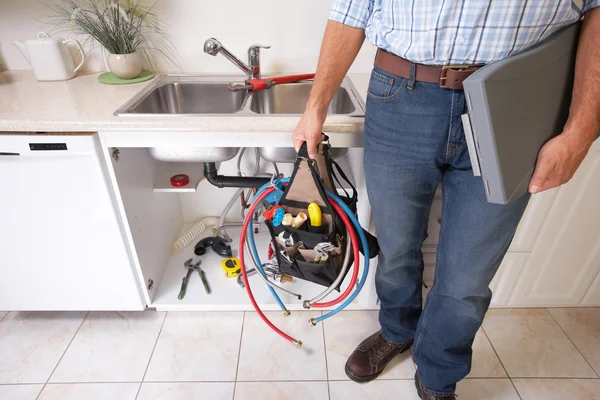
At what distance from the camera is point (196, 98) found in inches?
60.2

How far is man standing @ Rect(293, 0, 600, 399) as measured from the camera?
70 centimetres

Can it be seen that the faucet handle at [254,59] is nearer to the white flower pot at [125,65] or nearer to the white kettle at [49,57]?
the white flower pot at [125,65]

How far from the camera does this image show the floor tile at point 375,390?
124 cm

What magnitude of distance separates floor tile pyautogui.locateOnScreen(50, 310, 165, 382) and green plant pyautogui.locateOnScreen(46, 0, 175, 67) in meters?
1.09

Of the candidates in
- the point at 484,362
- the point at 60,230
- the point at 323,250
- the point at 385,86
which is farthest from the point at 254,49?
the point at 484,362

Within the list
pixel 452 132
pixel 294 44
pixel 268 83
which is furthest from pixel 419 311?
pixel 294 44

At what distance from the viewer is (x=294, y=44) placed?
1.54 m

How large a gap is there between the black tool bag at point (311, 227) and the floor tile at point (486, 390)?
0.64 meters

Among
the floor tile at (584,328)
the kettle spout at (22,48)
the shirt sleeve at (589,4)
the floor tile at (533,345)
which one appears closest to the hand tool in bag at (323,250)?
the shirt sleeve at (589,4)

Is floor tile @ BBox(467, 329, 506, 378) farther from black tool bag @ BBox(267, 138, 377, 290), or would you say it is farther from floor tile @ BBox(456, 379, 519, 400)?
black tool bag @ BBox(267, 138, 377, 290)

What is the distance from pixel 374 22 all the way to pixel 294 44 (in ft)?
2.54

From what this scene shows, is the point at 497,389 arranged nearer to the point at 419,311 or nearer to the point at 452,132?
the point at 419,311

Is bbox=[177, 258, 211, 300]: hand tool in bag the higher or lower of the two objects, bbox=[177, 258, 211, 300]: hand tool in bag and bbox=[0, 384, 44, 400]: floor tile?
the higher

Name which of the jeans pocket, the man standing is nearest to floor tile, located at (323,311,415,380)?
the man standing
